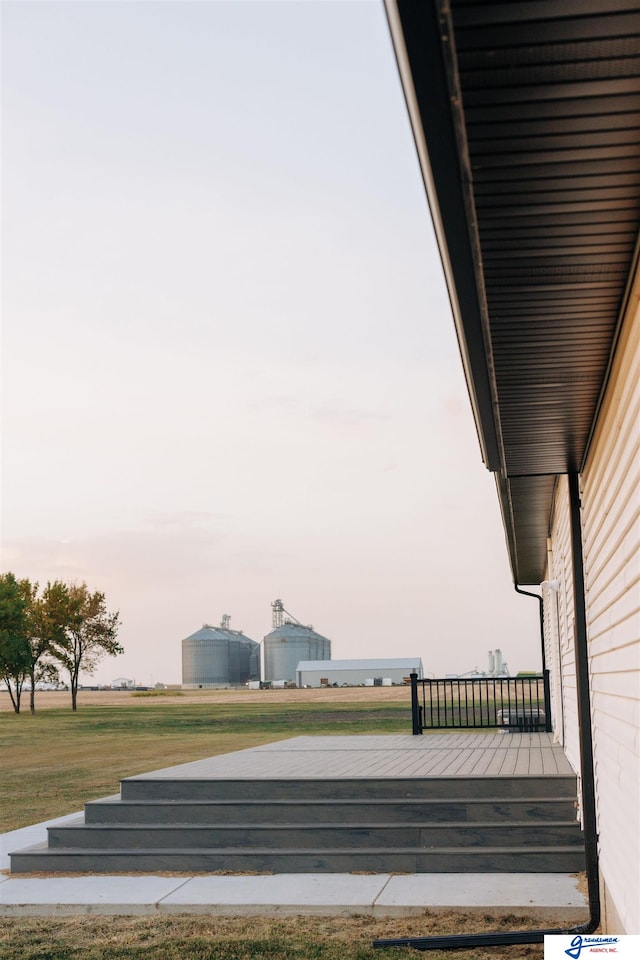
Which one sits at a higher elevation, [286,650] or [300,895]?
[300,895]

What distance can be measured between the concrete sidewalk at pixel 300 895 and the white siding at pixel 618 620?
1.00 metres

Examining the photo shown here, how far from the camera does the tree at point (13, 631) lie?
3738cm

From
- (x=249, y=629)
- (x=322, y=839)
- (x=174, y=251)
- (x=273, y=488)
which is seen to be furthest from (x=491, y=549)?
(x=249, y=629)

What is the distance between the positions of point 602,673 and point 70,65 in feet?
31.2

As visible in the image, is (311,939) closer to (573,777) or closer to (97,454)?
(573,777)

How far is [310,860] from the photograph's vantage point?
304 inches

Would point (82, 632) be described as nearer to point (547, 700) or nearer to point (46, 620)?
point (46, 620)

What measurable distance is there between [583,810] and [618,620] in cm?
229

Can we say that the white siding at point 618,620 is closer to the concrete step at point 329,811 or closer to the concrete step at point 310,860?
the concrete step at point 310,860

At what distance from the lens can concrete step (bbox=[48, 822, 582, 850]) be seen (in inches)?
301

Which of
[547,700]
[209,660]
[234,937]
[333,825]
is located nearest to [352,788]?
[333,825]

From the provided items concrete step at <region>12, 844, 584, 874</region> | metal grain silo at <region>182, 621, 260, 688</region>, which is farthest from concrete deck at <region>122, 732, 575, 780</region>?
metal grain silo at <region>182, 621, 260, 688</region>

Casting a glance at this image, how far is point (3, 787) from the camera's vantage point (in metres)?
14.1

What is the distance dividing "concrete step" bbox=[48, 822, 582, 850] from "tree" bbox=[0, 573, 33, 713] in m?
30.7
